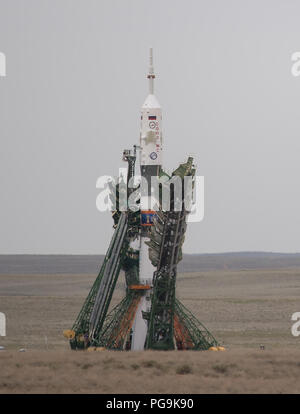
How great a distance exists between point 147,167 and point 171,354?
1353 cm

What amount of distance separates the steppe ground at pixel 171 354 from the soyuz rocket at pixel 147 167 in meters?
5.54

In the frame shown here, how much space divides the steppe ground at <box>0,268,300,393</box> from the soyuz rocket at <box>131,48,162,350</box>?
5.54 metres

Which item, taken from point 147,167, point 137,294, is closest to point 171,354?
point 137,294

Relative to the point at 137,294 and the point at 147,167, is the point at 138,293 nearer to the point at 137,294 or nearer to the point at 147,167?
the point at 137,294

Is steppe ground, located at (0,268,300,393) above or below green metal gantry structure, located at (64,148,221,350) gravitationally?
below

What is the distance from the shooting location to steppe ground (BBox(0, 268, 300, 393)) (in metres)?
Result: 49.3

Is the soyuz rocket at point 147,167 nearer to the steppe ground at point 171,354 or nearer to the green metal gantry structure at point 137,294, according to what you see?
the green metal gantry structure at point 137,294

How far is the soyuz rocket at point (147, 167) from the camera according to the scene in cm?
6706

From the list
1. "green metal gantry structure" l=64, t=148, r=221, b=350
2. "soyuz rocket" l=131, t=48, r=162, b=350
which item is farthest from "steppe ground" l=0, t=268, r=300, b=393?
"soyuz rocket" l=131, t=48, r=162, b=350

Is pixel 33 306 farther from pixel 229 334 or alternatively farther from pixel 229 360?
pixel 229 360

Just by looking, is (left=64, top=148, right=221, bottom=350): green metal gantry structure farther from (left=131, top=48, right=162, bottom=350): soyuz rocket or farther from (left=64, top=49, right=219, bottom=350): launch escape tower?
(left=131, top=48, right=162, bottom=350): soyuz rocket

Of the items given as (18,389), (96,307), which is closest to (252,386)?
(18,389)

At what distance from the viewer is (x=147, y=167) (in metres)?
67.4

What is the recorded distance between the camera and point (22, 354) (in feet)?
192
